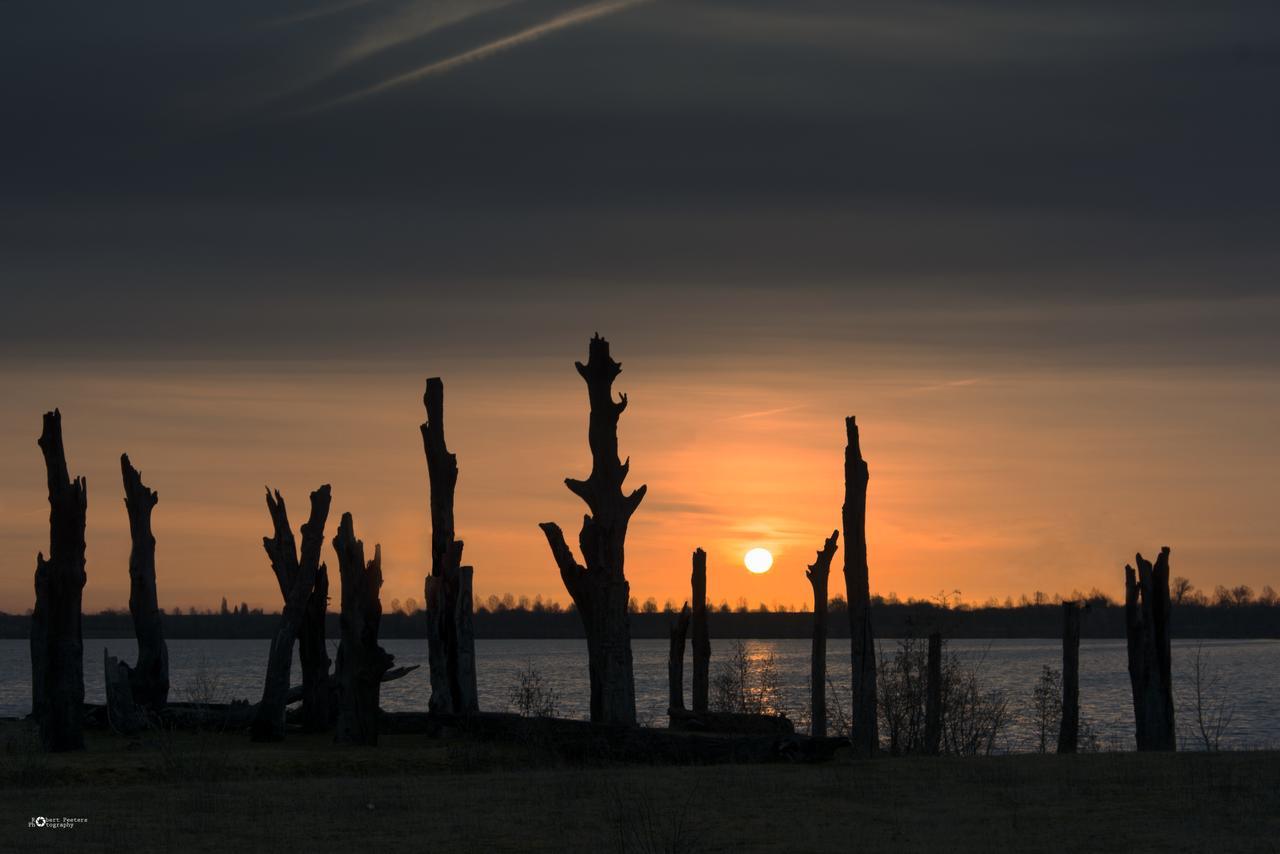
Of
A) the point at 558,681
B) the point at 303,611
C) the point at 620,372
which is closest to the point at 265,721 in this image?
the point at 303,611

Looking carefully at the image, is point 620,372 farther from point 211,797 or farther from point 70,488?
point 211,797

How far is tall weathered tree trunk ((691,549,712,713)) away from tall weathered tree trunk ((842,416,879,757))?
8138 mm

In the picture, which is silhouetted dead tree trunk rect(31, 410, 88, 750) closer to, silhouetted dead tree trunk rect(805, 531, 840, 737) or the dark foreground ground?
the dark foreground ground

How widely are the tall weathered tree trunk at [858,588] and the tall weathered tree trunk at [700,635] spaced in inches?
320

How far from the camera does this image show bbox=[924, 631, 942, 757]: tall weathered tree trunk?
29625 mm

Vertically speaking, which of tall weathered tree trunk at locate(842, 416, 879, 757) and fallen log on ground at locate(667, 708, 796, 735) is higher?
tall weathered tree trunk at locate(842, 416, 879, 757)

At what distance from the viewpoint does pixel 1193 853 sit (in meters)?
14.9

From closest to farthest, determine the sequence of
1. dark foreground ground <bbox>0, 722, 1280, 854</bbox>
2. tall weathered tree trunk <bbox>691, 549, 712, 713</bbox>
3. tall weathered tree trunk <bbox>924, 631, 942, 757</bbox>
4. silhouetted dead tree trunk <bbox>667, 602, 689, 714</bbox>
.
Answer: dark foreground ground <bbox>0, 722, 1280, 854</bbox>
tall weathered tree trunk <bbox>924, 631, 942, 757</bbox>
tall weathered tree trunk <bbox>691, 549, 712, 713</bbox>
silhouetted dead tree trunk <bbox>667, 602, 689, 714</bbox>

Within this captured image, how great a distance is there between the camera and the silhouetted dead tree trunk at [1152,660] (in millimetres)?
27797

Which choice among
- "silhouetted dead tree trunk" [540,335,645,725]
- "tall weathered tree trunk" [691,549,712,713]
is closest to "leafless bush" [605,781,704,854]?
"silhouetted dead tree trunk" [540,335,645,725]

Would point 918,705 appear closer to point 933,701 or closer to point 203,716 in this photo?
point 933,701

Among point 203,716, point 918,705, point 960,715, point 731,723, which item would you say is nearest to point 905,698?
point 918,705

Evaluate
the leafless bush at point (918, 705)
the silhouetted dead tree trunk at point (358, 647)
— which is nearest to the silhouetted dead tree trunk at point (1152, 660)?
the leafless bush at point (918, 705)

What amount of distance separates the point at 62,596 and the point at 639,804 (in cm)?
1260
